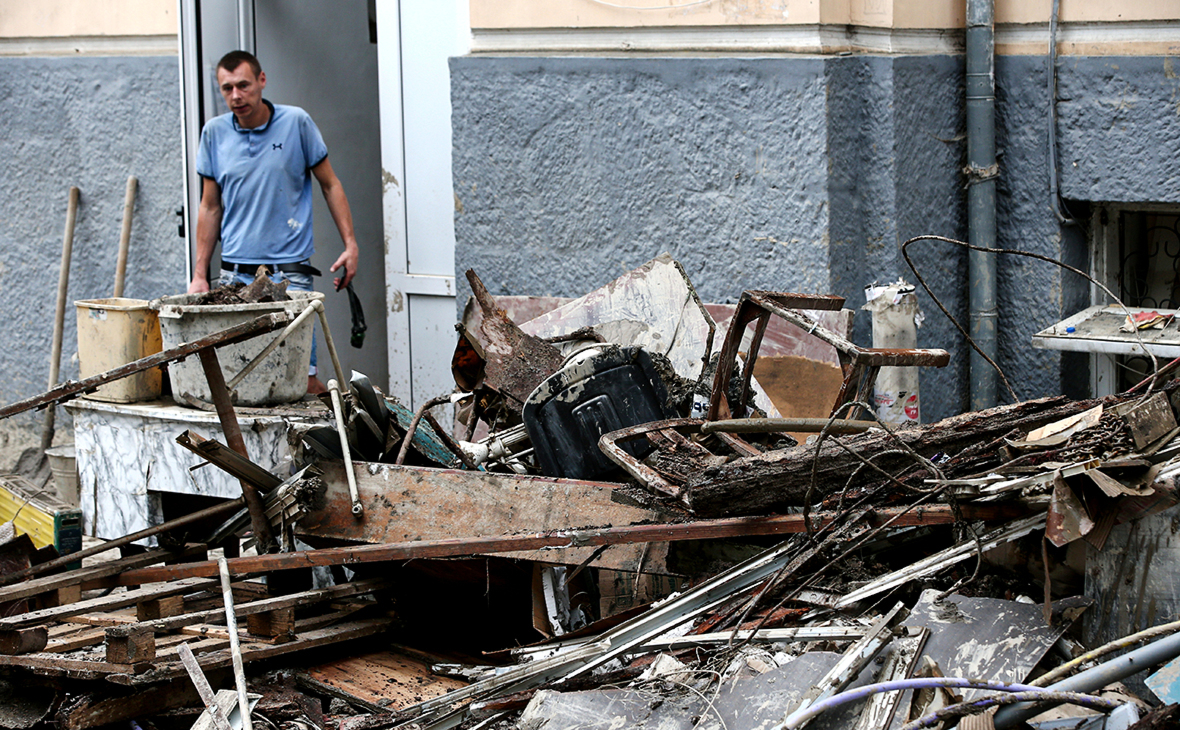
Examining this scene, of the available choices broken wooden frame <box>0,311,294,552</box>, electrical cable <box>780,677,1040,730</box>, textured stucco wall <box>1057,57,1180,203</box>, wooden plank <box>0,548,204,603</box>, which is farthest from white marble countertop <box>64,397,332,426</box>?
textured stucco wall <box>1057,57,1180,203</box>

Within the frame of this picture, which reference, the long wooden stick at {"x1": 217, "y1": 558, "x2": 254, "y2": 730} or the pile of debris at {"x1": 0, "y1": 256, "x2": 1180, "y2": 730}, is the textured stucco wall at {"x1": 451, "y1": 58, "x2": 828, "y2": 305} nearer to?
the pile of debris at {"x1": 0, "y1": 256, "x2": 1180, "y2": 730}

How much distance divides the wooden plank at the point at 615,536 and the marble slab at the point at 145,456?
1.10 metres

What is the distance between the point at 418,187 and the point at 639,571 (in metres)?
3.43

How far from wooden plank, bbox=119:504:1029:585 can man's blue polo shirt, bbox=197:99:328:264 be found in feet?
8.12

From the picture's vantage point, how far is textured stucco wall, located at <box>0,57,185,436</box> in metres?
6.90

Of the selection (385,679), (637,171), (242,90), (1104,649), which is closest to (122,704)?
(385,679)

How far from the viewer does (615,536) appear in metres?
3.19

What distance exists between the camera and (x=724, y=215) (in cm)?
518

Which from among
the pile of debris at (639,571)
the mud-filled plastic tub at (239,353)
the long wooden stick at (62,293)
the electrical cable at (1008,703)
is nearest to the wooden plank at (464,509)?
the pile of debris at (639,571)

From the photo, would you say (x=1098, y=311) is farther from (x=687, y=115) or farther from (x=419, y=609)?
(x=419, y=609)

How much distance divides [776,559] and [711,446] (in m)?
0.61

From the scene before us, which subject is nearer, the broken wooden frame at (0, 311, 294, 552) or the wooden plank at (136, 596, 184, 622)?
the broken wooden frame at (0, 311, 294, 552)

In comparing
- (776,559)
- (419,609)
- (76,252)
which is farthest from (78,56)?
(776,559)

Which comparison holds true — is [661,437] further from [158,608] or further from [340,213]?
[340,213]
